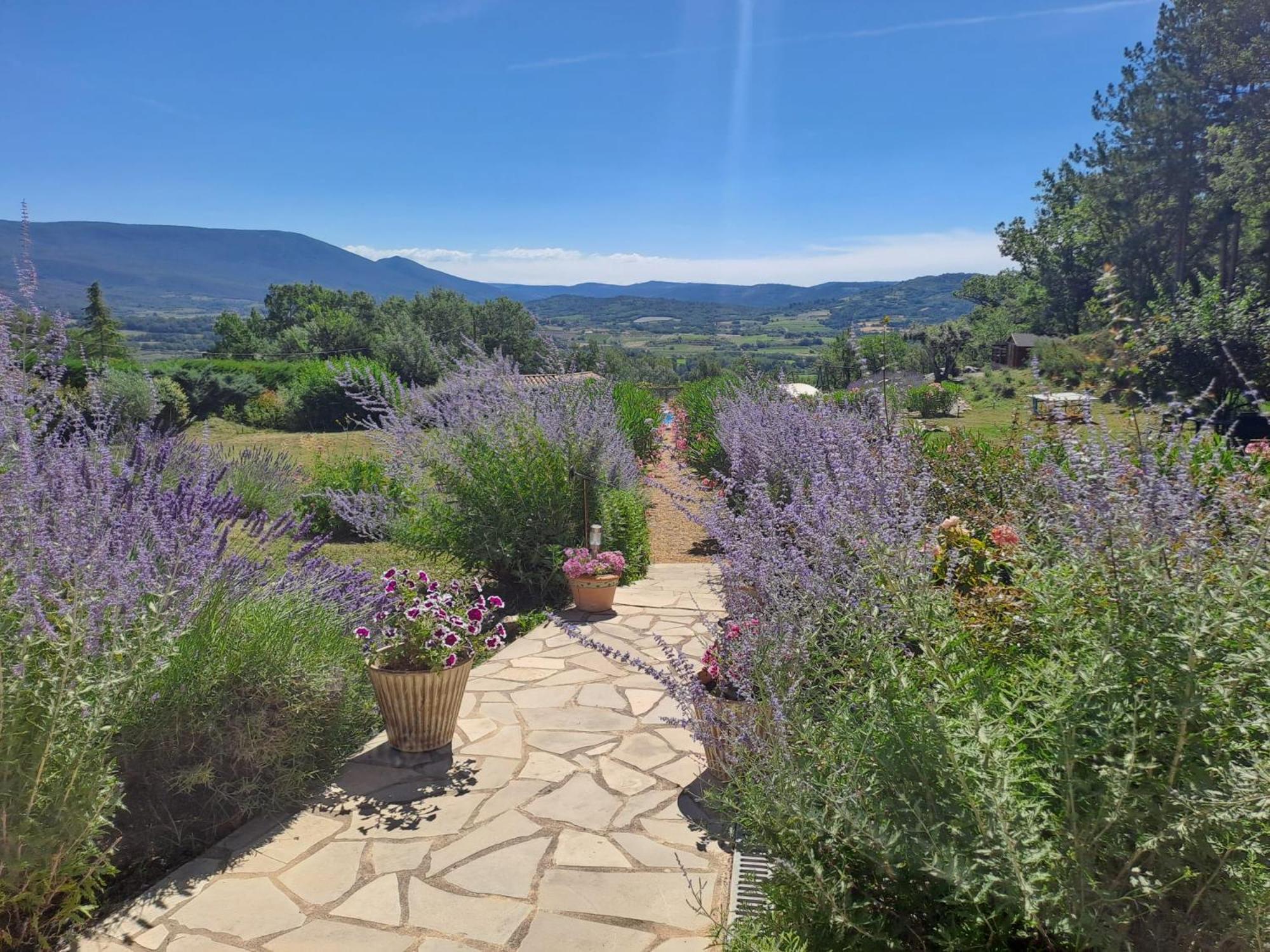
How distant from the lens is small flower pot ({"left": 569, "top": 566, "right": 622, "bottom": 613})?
233 inches

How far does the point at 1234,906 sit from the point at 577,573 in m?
4.73

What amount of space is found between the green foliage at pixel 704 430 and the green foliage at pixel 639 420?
653 millimetres

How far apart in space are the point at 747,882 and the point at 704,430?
33.3 feet

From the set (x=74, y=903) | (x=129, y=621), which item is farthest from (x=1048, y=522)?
(x=74, y=903)

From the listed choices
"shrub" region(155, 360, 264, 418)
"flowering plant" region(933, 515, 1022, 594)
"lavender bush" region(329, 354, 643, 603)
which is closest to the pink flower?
"flowering plant" region(933, 515, 1022, 594)

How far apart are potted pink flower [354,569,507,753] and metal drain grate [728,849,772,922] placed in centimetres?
157

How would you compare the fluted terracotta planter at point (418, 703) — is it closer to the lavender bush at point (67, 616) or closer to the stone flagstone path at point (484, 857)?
the stone flagstone path at point (484, 857)

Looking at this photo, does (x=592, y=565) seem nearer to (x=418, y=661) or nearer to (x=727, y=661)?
Result: (x=418, y=661)

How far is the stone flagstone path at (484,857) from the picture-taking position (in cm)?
255

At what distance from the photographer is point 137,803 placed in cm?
298

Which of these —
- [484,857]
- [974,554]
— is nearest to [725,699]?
[484,857]

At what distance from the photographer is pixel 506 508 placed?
6.21 m

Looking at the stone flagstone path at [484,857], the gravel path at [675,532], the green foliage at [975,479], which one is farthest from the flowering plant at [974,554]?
the gravel path at [675,532]

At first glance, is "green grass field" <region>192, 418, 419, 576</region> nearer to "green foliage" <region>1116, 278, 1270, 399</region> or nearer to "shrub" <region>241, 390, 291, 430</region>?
"shrub" <region>241, 390, 291, 430</region>
